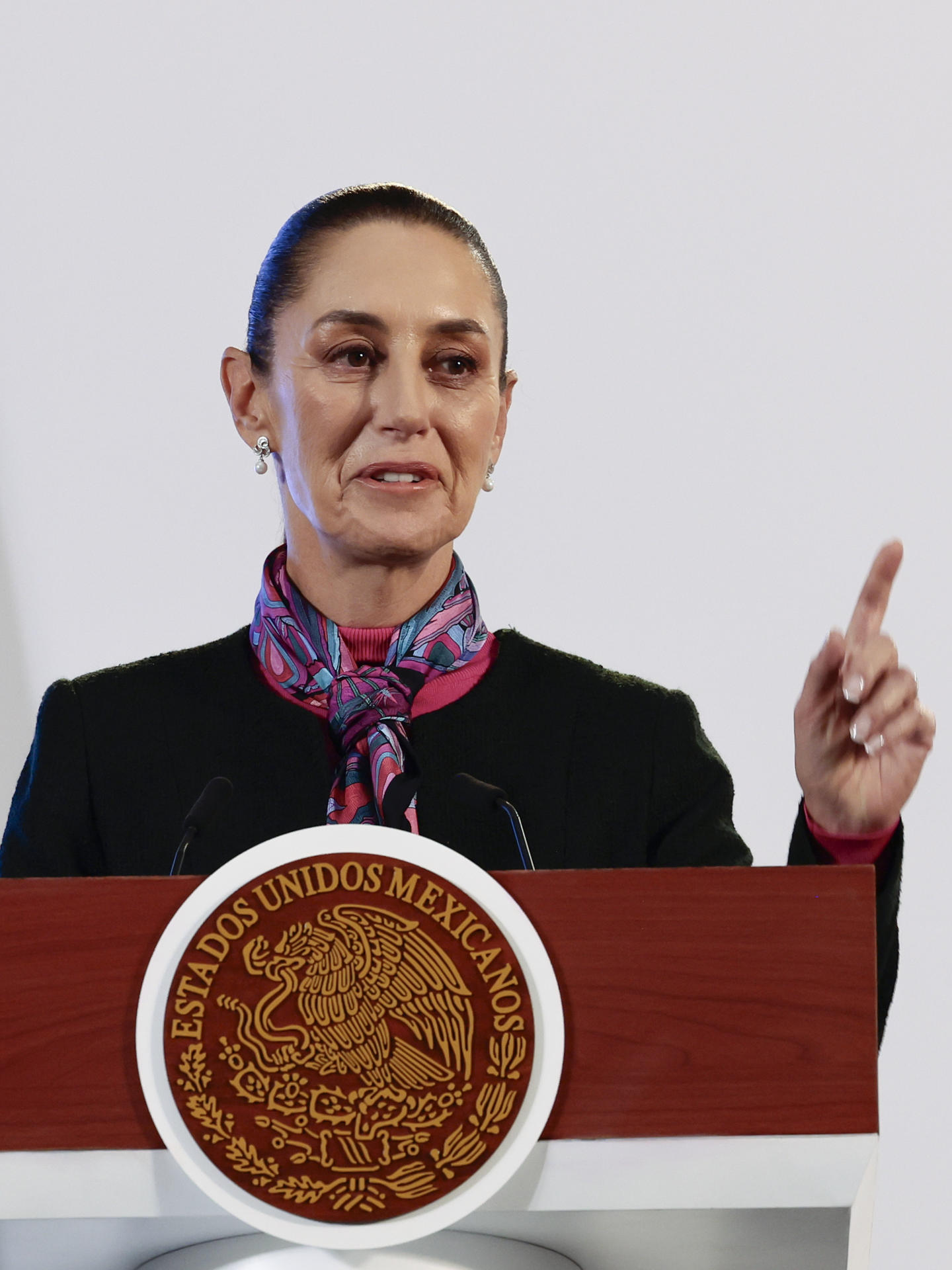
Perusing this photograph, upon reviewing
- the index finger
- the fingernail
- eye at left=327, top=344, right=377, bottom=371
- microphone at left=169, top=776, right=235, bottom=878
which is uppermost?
eye at left=327, top=344, right=377, bottom=371

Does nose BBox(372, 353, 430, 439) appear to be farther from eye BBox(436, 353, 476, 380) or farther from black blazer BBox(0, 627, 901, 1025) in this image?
black blazer BBox(0, 627, 901, 1025)

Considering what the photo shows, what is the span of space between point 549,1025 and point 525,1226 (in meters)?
0.17

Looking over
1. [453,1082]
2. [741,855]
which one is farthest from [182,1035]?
[741,855]

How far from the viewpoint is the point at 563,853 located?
141 cm

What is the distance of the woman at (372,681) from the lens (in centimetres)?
142

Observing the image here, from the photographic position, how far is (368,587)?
1.50m

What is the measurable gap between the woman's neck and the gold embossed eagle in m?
0.66

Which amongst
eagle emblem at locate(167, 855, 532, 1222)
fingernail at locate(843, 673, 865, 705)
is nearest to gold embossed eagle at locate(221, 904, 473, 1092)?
eagle emblem at locate(167, 855, 532, 1222)

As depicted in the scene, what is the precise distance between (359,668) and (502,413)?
0.31 m

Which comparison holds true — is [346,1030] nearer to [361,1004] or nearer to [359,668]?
[361,1004]

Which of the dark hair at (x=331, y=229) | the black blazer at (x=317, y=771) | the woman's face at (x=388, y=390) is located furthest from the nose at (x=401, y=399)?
the black blazer at (x=317, y=771)

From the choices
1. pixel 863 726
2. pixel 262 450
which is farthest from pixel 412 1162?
pixel 262 450

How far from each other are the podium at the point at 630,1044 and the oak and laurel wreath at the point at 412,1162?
3cm

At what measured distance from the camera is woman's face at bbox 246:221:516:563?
4.69ft
